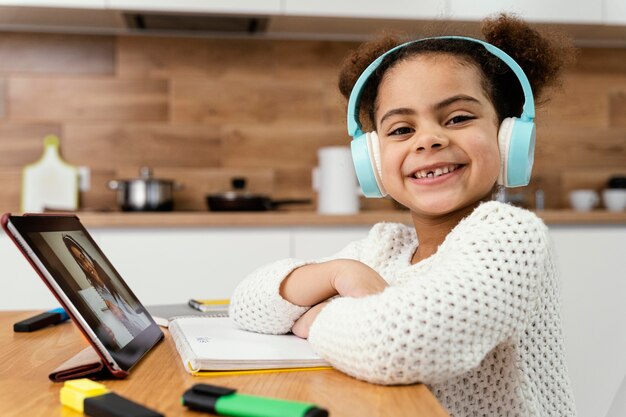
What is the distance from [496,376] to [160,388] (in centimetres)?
42

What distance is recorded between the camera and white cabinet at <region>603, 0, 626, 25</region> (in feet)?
9.29

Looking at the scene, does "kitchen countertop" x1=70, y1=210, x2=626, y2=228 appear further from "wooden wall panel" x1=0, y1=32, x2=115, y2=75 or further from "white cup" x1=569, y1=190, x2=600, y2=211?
"wooden wall panel" x1=0, y1=32, x2=115, y2=75

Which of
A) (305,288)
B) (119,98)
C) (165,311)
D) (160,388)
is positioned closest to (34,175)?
(119,98)

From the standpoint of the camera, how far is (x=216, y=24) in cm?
290

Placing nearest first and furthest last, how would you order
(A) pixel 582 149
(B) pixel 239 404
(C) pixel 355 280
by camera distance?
(B) pixel 239 404 < (C) pixel 355 280 < (A) pixel 582 149

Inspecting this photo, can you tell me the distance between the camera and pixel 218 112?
120 inches

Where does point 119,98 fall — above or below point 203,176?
above

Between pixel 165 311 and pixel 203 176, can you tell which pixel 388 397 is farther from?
pixel 203 176

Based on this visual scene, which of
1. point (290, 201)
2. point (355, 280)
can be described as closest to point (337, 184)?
point (290, 201)

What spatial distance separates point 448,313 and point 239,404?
0.25 m

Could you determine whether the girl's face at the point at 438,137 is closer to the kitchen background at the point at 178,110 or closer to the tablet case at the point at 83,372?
the tablet case at the point at 83,372

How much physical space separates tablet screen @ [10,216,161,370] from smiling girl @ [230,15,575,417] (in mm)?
188

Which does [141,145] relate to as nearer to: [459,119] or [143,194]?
[143,194]

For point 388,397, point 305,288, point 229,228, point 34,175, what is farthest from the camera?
point 34,175
